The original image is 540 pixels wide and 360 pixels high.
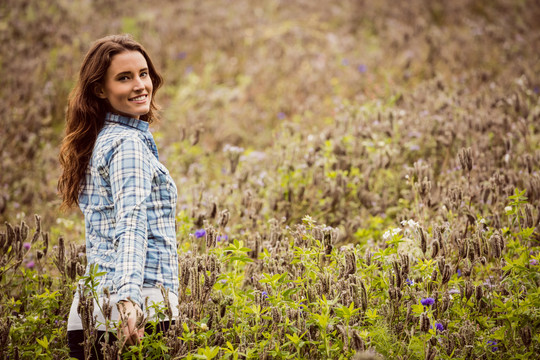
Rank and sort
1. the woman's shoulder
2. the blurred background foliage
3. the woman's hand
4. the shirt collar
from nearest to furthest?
the woman's hand → the woman's shoulder → the shirt collar → the blurred background foliage

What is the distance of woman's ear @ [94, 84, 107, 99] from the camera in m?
2.48

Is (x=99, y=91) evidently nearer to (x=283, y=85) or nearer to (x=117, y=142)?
(x=117, y=142)

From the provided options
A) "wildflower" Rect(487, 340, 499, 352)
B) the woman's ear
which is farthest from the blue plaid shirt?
"wildflower" Rect(487, 340, 499, 352)

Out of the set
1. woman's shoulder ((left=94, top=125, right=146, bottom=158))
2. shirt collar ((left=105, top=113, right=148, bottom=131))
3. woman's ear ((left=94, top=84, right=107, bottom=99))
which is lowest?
woman's shoulder ((left=94, top=125, right=146, bottom=158))

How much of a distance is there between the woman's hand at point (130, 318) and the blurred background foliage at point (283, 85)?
156 cm

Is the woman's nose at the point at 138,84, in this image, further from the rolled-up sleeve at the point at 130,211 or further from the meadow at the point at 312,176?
the meadow at the point at 312,176

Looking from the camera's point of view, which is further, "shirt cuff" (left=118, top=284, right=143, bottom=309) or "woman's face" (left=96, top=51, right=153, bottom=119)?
"woman's face" (left=96, top=51, right=153, bottom=119)

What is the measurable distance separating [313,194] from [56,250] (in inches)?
84.9

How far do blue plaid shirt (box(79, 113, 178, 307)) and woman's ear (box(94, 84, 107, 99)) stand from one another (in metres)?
0.11

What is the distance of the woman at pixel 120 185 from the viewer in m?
2.06

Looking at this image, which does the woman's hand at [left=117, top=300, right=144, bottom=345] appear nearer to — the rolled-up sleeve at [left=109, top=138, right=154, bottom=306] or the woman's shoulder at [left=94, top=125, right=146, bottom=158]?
the rolled-up sleeve at [left=109, top=138, right=154, bottom=306]

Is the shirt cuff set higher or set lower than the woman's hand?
higher

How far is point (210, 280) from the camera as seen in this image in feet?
7.94

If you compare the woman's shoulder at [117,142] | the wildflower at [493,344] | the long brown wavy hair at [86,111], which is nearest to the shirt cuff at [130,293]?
the woman's shoulder at [117,142]
